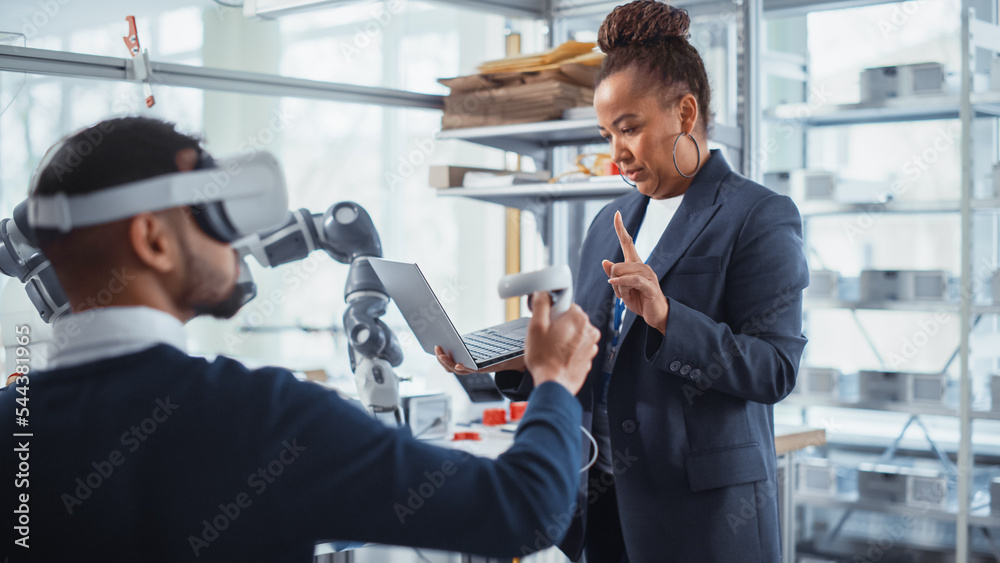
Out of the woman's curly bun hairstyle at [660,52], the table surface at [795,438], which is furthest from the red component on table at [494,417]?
the woman's curly bun hairstyle at [660,52]

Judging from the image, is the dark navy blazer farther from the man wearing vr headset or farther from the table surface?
the table surface

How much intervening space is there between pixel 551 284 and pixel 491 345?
51 cm

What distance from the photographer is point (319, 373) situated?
2305mm

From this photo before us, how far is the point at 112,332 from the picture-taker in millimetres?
745

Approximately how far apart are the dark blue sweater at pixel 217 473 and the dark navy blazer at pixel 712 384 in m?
0.60

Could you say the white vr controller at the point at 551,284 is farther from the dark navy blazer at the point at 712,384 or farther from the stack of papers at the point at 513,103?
the stack of papers at the point at 513,103

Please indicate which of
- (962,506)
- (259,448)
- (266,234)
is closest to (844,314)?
(962,506)

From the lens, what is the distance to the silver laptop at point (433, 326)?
1304 mm

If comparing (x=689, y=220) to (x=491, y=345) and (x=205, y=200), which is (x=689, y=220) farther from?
(x=205, y=200)

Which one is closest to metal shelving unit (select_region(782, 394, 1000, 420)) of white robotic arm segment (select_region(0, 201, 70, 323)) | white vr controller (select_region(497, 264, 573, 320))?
white vr controller (select_region(497, 264, 573, 320))

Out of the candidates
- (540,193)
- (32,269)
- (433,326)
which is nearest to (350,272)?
(433,326)

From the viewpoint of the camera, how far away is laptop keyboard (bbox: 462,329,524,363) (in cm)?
138

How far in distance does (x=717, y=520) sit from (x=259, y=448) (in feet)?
2.75

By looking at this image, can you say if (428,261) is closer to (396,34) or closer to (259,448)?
(396,34)
